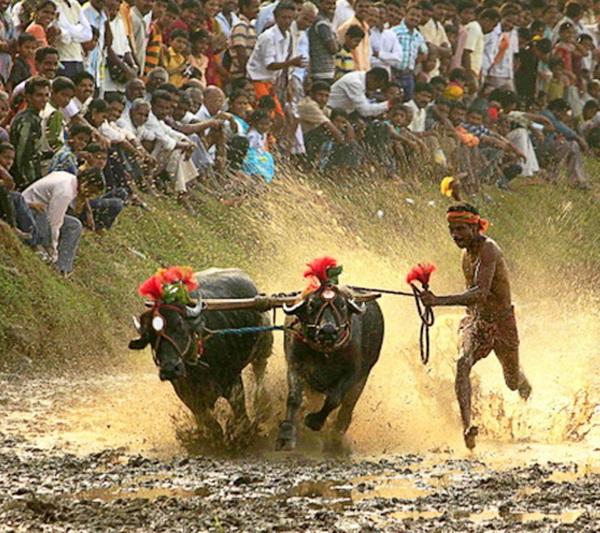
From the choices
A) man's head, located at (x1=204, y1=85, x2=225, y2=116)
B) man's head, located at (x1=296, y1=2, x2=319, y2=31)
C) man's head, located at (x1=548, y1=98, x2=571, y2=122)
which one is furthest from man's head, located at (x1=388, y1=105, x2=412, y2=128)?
man's head, located at (x1=548, y1=98, x2=571, y2=122)

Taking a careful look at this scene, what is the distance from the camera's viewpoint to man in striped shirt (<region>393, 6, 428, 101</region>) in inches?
A: 827

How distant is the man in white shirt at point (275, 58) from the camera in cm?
1845

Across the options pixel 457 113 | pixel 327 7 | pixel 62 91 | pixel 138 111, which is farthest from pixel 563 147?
pixel 62 91

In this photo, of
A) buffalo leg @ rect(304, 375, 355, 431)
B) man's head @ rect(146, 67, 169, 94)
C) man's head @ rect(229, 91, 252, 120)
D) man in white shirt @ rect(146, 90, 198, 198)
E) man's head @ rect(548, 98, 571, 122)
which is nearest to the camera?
buffalo leg @ rect(304, 375, 355, 431)

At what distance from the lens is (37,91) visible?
14.5 m

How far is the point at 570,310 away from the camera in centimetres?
1919

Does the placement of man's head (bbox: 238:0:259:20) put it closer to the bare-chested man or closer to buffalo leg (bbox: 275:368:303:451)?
the bare-chested man

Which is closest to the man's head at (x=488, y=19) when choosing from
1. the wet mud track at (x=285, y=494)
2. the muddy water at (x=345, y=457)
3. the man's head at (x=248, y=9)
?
the man's head at (x=248, y=9)

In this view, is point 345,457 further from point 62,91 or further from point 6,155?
point 62,91

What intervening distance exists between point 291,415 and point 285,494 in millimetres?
1375

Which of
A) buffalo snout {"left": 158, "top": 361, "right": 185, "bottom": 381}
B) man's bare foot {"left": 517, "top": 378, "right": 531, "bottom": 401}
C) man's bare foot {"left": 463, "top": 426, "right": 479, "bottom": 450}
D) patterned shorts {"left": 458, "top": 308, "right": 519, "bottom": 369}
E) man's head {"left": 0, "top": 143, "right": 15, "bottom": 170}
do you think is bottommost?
man's bare foot {"left": 463, "top": 426, "right": 479, "bottom": 450}

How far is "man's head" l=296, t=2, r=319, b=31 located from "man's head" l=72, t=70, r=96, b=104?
3880 mm

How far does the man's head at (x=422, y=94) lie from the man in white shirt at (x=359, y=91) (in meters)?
1.14

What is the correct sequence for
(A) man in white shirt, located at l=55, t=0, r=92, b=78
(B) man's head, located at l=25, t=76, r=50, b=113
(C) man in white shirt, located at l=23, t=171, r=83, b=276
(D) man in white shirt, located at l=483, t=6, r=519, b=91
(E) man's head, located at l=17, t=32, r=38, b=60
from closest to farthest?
(B) man's head, located at l=25, t=76, r=50, b=113 → (C) man in white shirt, located at l=23, t=171, r=83, b=276 → (E) man's head, located at l=17, t=32, r=38, b=60 → (A) man in white shirt, located at l=55, t=0, r=92, b=78 → (D) man in white shirt, located at l=483, t=6, r=519, b=91
